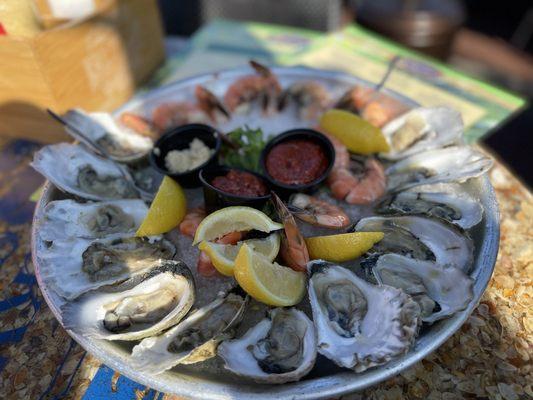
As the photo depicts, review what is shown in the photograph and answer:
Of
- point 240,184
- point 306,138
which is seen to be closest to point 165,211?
point 240,184

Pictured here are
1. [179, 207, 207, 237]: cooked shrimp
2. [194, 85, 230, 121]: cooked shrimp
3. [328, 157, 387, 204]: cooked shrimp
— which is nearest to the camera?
[179, 207, 207, 237]: cooked shrimp

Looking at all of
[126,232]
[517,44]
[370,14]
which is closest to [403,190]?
[126,232]

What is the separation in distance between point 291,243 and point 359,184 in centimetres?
53

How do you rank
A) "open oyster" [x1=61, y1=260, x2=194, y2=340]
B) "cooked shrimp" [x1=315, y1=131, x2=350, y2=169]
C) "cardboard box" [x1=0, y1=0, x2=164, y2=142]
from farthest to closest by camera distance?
"cardboard box" [x1=0, y1=0, x2=164, y2=142], "cooked shrimp" [x1=315, y1=131, x2=350, y2=169], "open oyster" [x1=61, y1=260, x2=194, y2=340]

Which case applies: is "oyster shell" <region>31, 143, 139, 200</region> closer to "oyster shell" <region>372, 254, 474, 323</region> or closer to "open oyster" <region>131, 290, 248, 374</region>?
"open oyster" <region>131, 290, 248, 374</region>

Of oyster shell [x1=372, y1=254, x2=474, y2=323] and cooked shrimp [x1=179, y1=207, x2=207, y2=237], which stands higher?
oyster shell [x1=372, y1=254, x2=474, y2=323]

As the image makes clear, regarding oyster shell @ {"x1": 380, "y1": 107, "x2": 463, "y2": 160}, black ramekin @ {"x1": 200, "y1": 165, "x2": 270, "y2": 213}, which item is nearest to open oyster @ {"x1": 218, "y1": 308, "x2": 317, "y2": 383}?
black ramekin @ {"x1": 200, "y1": 165, "x2": 270, "y2": 213}

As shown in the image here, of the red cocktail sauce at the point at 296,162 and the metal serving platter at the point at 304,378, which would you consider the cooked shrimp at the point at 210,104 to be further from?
the metal serving platter at the point at 304,378

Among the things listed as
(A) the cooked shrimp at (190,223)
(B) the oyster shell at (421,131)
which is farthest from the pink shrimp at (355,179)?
(A) the cooked shrimp at (190,223)

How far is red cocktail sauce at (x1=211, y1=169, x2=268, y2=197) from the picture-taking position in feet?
5.51

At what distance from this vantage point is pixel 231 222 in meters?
1.46

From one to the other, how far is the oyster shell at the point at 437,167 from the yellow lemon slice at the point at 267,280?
0.68 meters

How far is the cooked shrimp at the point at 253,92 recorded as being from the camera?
2275mm

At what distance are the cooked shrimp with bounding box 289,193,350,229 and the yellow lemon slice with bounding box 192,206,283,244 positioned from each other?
14 centimetres
